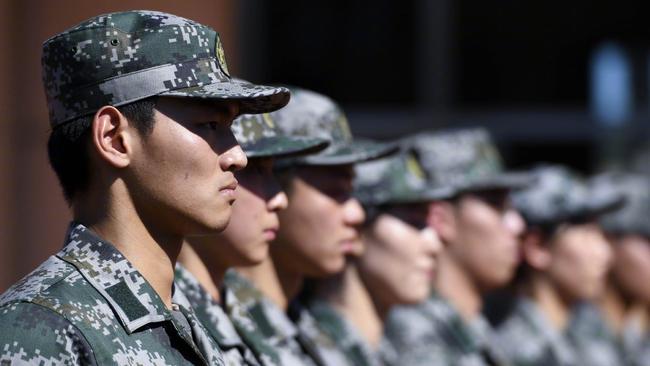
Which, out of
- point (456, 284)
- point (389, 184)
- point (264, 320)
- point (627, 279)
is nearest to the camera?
point (264, 320)

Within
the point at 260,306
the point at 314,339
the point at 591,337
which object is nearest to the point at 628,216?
the point at 591,337

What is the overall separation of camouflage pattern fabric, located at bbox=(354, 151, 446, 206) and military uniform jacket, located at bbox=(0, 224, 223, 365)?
7.85ft

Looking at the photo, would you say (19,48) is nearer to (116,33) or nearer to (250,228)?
(250,228)

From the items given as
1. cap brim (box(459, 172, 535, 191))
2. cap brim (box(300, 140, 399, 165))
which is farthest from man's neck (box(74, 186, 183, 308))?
cap brim (box(459, 172, 535, 191))

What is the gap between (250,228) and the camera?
3549mm

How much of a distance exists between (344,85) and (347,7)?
56 cm

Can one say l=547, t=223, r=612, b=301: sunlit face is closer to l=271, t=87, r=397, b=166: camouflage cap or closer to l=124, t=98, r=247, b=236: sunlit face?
l=271, t=87, r=397, b=166: camouflage cap

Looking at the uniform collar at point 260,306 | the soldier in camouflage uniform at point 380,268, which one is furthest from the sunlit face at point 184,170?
the soldier in camouflage uniform at point 380,268

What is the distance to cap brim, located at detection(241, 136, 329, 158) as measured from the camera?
363 cm

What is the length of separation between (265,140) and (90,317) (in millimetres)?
1427

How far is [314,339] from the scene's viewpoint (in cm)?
418

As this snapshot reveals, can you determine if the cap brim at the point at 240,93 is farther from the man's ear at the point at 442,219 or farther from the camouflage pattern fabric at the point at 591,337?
the camouflage pattern fabric at the point at 591,337

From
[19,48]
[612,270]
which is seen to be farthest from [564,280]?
[19,48]

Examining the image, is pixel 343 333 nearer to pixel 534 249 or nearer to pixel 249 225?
pixel 249 225
